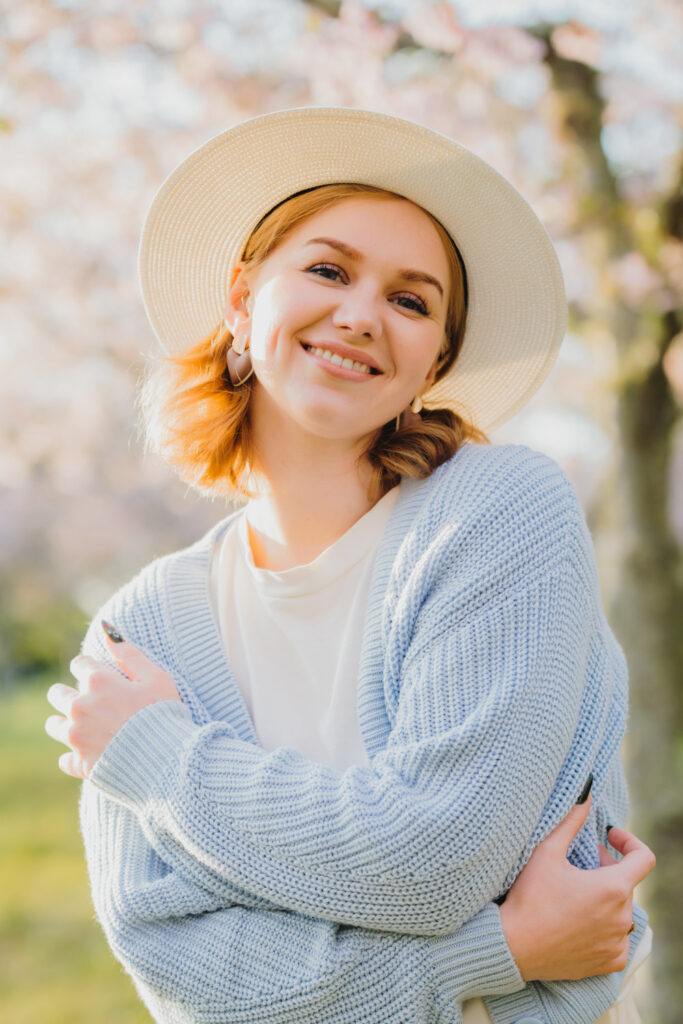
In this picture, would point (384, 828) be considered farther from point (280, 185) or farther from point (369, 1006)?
point (280, 185)

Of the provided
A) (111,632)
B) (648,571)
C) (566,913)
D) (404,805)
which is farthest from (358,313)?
(648,571)

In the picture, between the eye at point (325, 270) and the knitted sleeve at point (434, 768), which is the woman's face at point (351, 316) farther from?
the knitted sleeve at point (434, 768)

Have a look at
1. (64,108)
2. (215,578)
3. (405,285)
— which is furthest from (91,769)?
(64,108)

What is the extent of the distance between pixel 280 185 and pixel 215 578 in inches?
34.2

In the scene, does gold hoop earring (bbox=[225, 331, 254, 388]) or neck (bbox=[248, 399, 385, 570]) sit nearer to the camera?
neck (bbox=[248, 399, 385, 570])

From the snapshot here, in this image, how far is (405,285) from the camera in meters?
2.04

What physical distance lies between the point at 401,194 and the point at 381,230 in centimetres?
12

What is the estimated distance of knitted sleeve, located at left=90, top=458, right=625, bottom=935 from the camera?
1626 mm

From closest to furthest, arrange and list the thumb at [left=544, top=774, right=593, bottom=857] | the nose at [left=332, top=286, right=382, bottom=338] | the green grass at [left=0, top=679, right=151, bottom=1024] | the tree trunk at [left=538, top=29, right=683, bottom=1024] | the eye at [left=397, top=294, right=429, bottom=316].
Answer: the thumb at [left=544, top=774, right=593, bottom=857], the nose at [left=332, top=286, right=382, bottom=338], the eye at [left=397, top=294, right=429, bottom=316], the tree trunk at [left=538, top=29, right=683, bottom=1024], the green grass at [left=0, top=679, right=151, bottom=1024]

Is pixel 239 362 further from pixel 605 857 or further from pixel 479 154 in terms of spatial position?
pixel 479 154

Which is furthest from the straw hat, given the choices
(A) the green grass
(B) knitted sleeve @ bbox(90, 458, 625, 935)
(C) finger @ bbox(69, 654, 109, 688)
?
(A) the green grass

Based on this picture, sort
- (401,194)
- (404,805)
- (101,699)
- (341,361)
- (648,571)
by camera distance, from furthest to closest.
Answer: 1. (648,571)
2. (401,194)
3. (341,361)
4. (101,699)
5. (404,805)

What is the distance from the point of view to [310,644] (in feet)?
6.68

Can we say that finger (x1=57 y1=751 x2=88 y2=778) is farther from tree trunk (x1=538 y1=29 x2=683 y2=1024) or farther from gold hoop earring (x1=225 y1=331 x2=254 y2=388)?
tree trunk (x1=538 y1=29 x2=683 y2=1024)
